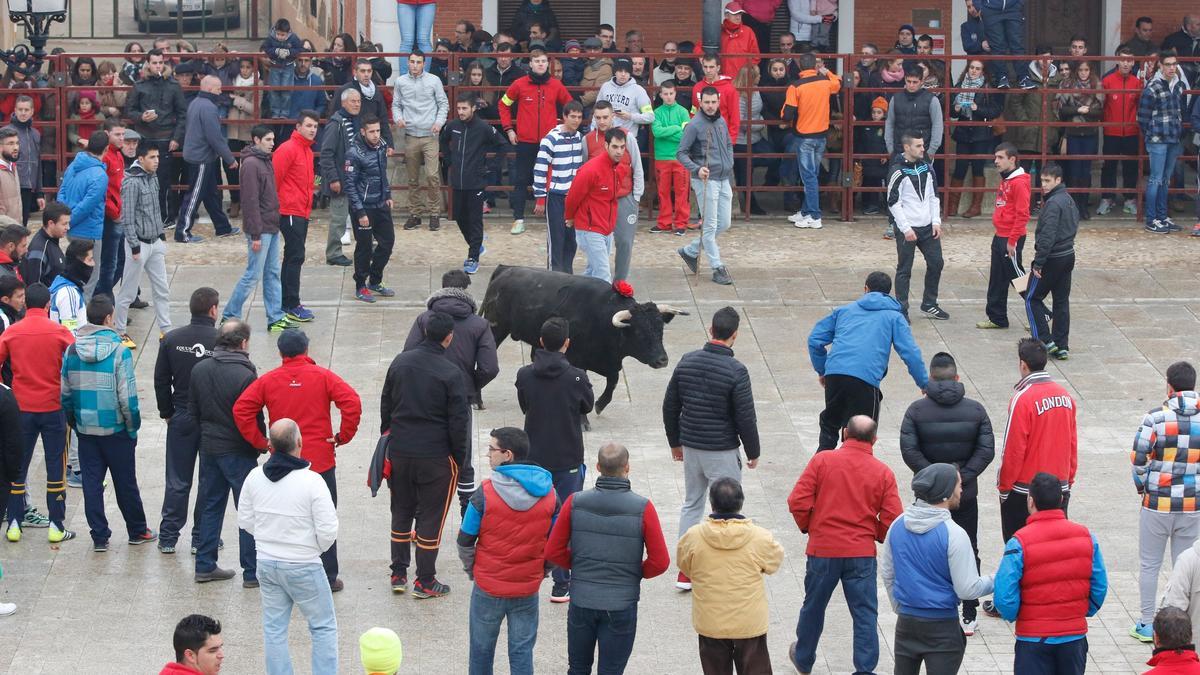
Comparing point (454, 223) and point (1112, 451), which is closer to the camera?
point (1112, 451)

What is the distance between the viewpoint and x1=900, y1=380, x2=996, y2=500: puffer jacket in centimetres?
997

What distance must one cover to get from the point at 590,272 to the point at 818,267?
10.9 feet

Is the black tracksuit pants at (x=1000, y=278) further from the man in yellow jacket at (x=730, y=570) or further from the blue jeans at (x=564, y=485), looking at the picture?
the man in yellow jacket at (x=730, y=570)

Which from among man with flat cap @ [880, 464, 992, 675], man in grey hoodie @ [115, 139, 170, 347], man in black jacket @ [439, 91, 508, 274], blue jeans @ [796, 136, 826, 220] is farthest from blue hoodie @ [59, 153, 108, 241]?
man with flat cap @ [880, 464, 992, 675]

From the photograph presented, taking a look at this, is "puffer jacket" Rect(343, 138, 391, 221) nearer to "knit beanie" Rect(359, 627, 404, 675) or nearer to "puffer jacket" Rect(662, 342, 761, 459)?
"puffer jacket" Rect(662, 342, 761, 459)

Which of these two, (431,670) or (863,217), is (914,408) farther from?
(863,217)

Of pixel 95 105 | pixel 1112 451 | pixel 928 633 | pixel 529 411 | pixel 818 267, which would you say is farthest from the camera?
pixel 95 105

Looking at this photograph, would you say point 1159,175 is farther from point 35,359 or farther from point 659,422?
point 35,359

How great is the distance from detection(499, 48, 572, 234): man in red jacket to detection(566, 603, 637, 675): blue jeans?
11191 millimetres

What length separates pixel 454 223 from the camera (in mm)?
20094

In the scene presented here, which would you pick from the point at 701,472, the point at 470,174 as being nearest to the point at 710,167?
the point at 470,174

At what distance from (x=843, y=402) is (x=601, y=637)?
144 inches

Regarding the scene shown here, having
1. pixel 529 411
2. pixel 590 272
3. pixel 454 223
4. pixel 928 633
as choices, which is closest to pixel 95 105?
pixel 454 223

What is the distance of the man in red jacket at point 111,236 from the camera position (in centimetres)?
1512
